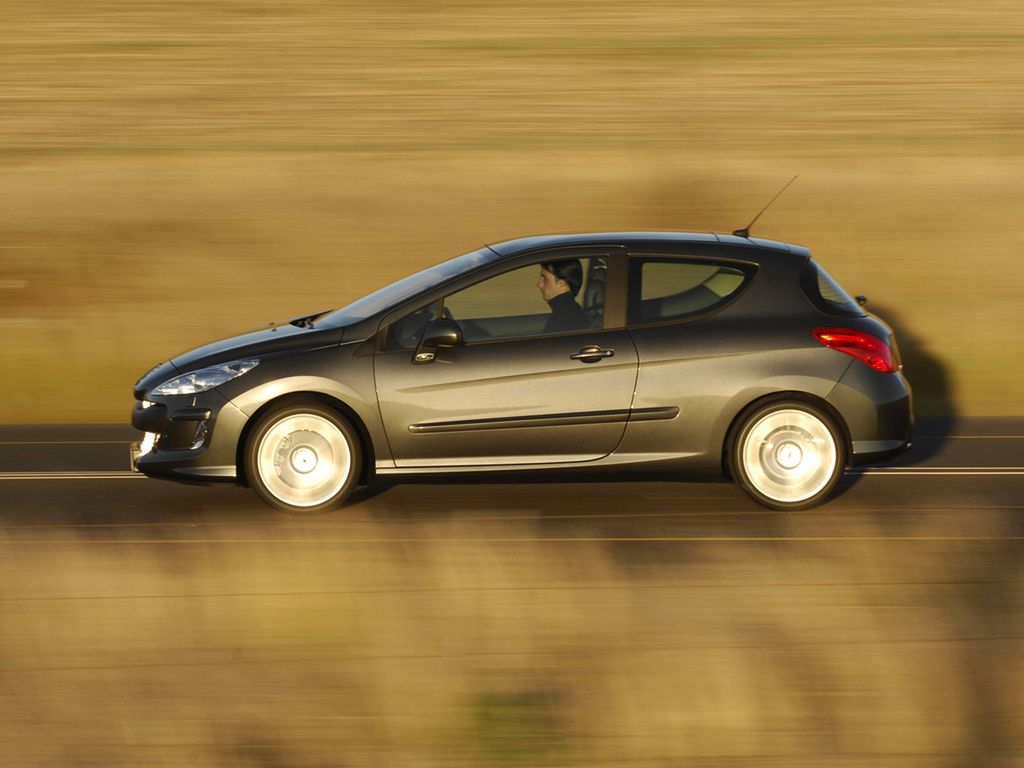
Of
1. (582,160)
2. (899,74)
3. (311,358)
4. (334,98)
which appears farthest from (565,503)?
(899,74)

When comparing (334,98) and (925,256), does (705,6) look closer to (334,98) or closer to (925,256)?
(334,98)

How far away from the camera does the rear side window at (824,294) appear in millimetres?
8500

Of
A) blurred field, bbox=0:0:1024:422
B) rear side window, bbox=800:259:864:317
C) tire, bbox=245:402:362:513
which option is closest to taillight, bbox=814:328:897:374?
rear side window, bbox=800:259:864:317

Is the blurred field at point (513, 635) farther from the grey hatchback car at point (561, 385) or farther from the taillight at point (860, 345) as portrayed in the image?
the taillight at point (860, 345)

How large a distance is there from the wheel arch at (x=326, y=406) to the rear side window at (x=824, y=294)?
2576 mm

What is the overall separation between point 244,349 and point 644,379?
2.20m

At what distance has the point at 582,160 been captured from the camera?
16812 mm

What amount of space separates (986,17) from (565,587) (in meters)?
18.6

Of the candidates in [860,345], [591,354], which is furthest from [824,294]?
[591,354]

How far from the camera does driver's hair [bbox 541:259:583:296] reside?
8.40 meters

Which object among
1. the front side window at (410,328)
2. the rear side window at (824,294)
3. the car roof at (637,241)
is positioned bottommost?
the rear side window at (824,294)

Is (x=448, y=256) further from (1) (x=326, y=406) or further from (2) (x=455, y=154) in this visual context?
(1) (x=326, y=406)

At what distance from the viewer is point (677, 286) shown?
8.43 meters

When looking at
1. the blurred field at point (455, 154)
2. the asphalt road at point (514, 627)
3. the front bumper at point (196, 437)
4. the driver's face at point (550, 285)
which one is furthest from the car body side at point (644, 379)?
the blurred field at point (455, 154)
